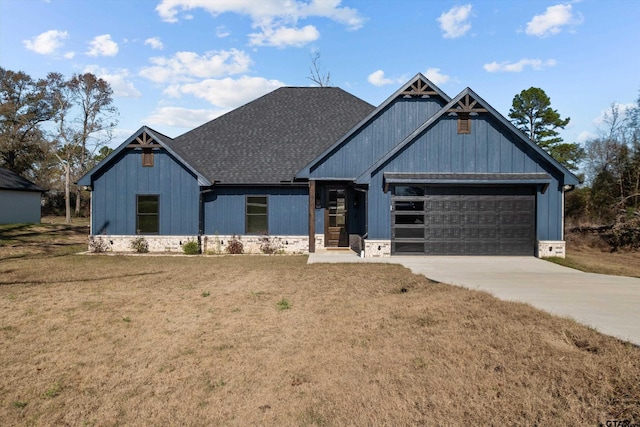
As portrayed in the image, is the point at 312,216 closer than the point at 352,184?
Yes

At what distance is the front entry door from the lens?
18.0 meters

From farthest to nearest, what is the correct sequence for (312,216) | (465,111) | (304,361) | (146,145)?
1. (146,145)
2. (312,216)
3. (465,111)
4. (304,361)

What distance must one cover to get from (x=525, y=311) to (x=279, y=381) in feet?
16.1

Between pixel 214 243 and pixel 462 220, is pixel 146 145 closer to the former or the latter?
pixel 214 243

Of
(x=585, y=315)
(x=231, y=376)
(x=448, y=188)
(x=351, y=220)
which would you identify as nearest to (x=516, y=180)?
(x=448, y=188)

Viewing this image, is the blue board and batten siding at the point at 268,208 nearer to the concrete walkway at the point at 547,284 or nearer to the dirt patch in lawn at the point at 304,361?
the concrete walkway at the point at 547,284

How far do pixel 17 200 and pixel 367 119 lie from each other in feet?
98.2

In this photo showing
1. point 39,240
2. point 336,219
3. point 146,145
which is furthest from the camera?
point 39,240

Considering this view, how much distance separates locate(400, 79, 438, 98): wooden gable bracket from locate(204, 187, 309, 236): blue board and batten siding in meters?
6.52

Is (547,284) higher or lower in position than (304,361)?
higher

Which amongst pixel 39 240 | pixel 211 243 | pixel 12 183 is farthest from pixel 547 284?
pixel 12 183

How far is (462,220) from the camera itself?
51.2 feet

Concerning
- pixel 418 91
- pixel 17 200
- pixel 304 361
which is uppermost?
pixel 418 91

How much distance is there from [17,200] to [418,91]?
32094 millimetres
